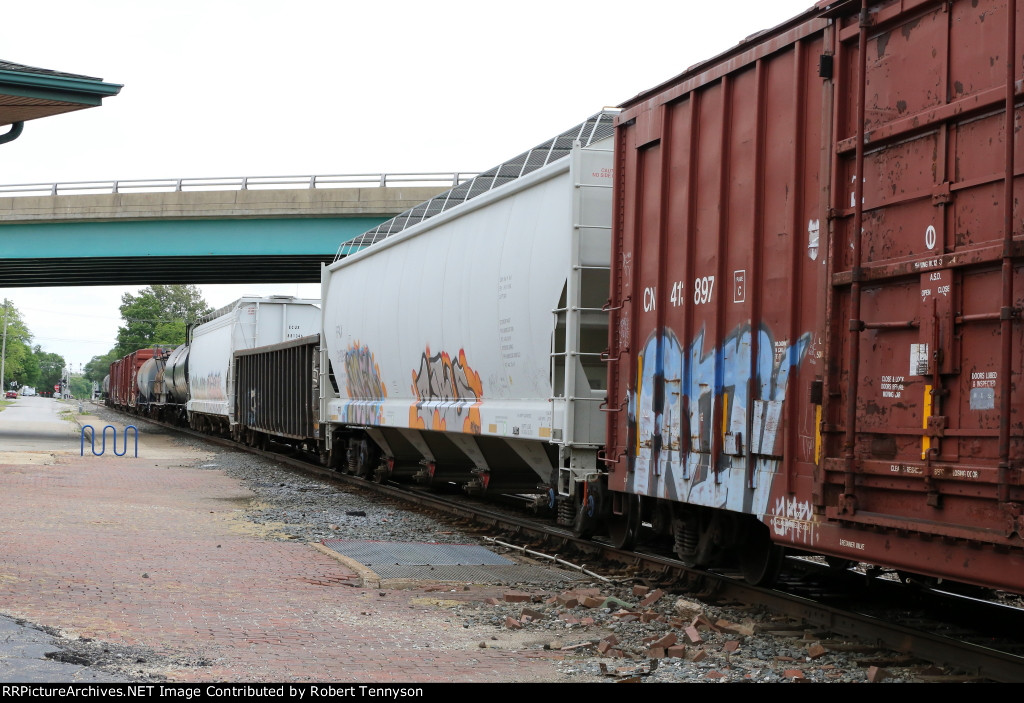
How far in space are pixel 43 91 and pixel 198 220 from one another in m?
21.7

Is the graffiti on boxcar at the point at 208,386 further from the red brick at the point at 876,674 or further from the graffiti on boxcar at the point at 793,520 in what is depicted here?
the red brick at the point at 876,674

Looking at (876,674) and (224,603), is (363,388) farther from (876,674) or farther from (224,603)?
(876,674)

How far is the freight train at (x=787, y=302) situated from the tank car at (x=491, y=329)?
0.14 feet

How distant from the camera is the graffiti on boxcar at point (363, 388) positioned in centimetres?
1677

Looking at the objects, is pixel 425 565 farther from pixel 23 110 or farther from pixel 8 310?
pixel 8 310

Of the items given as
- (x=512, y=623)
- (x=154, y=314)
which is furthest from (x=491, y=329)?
(x=154, y=314)

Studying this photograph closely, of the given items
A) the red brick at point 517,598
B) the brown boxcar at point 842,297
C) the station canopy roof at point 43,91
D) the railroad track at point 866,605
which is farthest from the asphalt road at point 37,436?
the brown boxcar at point 842,297

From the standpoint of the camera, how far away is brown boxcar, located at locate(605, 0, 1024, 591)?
212 inches

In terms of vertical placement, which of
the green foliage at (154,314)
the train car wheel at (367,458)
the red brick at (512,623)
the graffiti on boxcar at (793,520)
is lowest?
the red brick at (512,623)

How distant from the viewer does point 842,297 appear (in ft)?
20.9

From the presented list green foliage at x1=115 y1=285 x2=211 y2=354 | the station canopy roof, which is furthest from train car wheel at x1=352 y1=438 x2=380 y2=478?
green foliage at x1=115 y1=285 x2=211 y2=354

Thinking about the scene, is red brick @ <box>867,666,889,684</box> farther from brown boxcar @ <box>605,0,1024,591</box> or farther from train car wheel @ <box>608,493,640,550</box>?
train car wheel @ <box>608,493,640,550</box>

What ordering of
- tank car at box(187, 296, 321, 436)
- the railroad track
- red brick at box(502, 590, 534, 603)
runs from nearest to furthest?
1. the railroad track
2. red brick at box(502, 590, 534, 603)
3. tank car at box(187, 296, 321, 436)

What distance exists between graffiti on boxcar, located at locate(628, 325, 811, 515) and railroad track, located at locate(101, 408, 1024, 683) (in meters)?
0.84
